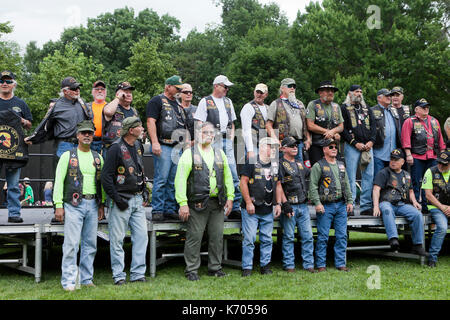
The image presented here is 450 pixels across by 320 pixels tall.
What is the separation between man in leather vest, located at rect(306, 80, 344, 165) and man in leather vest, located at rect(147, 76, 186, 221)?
209 centimetres

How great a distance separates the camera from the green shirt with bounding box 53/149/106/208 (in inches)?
222

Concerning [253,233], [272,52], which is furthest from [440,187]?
[272,52]

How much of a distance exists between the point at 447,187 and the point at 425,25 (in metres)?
18.3

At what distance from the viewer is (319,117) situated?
763 cm

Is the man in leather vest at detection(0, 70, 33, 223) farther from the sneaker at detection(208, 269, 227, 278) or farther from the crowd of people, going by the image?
the sneaker at detection(208, 269, 227, 278)

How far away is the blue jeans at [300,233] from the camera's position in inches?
267

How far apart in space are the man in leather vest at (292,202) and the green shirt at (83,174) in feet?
8.00

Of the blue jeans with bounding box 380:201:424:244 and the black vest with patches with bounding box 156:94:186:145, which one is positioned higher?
the black vest with patches with bounding box 156:94:186:145

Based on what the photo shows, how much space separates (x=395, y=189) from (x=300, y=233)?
1950 millimetres

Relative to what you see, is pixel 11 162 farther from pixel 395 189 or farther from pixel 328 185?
pixel 395 189

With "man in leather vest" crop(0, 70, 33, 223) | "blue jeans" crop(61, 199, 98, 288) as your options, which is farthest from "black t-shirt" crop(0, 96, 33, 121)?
"blue jeans" crop(61, 199, 98, 288)

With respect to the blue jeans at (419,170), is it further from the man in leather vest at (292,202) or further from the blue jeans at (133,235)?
the blue jeans at (133,235)
